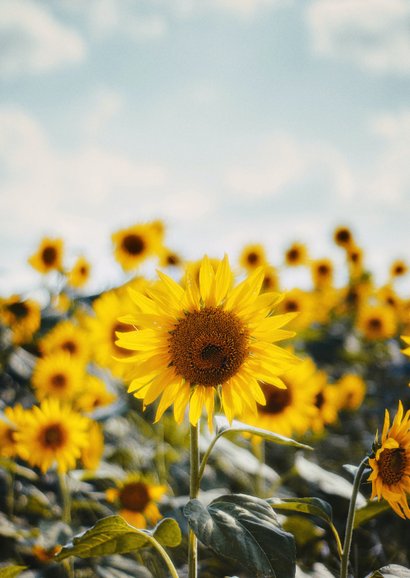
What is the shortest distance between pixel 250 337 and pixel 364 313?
454 centimetres

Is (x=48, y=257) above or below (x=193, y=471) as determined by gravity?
above

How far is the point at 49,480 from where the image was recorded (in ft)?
9.91

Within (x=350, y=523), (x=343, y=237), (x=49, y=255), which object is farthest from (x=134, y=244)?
(x=350, y=523)

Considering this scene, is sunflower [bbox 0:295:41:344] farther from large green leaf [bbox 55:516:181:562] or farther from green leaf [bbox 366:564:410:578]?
green leaf [bbox 366:564:410:578]

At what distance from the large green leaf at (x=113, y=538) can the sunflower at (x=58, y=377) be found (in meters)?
2.21


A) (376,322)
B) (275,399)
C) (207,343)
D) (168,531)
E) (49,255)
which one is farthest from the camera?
(376,322)

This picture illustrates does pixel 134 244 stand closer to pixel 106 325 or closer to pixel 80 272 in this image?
pixel 80 272

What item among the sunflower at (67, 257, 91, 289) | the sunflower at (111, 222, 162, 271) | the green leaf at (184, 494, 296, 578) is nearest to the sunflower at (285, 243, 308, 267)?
the sunflower at (111, 222, 162, 271)

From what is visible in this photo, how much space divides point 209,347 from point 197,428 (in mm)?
242

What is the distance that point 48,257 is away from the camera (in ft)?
15.6

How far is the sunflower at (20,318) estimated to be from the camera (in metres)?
4.01

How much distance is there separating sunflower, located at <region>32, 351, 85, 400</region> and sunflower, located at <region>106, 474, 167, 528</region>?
0.96 m

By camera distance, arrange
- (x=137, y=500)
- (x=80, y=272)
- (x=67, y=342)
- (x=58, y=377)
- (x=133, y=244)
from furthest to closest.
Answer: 1. (x=80, y=272)
2. (x=133, y=244)
3. (x=67, y=342)
4. (x=58, y=377)
5. (x=137, y=500)

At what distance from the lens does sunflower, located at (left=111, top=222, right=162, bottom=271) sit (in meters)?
4.57
